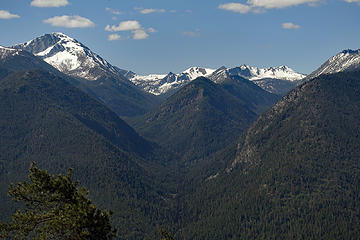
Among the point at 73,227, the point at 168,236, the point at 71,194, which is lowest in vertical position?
the point at 168,236

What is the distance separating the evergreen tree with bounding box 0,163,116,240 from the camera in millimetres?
58188

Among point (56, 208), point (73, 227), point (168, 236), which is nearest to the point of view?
point (73, 227)

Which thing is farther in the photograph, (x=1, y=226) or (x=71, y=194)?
(x=71, y=194)

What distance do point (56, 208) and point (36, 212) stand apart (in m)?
3.11

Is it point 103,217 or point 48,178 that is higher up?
point 48,178

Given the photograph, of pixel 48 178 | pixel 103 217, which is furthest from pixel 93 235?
pixel 48 178

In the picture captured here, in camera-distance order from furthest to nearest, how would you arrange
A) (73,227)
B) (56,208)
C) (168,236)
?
1. (168,236)
2. (56,208)
3. (73,227)

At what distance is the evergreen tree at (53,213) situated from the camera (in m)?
58.2

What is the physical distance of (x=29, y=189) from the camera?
60531 mm

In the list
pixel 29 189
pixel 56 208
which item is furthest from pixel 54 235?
pixel 29 189

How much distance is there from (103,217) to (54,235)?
802 centimetres

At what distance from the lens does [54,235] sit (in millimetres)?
60312

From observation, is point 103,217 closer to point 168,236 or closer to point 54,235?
point 54,235

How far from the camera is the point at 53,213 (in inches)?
2354
